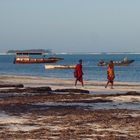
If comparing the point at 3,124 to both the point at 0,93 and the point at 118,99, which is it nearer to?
the point at 118,99

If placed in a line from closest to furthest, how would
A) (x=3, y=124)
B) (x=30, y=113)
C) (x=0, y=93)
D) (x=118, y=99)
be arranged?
(x=3, y=124) → (x=30, y=113) → (x=118, y=99) → (x=0, y=93)

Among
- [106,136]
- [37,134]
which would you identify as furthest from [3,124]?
[106,136]

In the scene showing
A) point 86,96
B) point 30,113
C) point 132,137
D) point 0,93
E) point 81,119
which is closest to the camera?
point 132,137

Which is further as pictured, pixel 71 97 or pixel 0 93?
pixel 0 93

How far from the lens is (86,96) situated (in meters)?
25.8

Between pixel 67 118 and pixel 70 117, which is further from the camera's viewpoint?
pixel 70 117

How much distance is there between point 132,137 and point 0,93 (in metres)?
15.1

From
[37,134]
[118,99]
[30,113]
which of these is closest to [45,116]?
[30,113]

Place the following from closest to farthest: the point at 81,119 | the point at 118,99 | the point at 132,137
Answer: the point at 132,137 → the point at 81,119 → the point at 118,99

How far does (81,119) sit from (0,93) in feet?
37.7

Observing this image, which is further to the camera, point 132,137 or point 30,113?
point 30,113

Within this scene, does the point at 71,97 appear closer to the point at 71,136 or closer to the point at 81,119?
the point at 81,119

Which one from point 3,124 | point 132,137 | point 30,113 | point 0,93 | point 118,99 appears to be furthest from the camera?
point 0,93

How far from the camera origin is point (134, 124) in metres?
15.6
